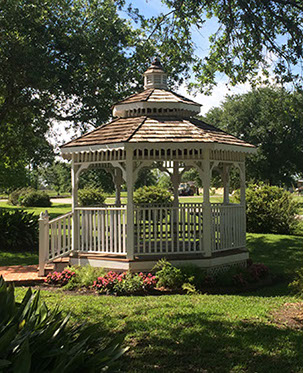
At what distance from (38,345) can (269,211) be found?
16698 millimetres

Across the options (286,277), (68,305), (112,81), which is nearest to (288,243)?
(286,277)

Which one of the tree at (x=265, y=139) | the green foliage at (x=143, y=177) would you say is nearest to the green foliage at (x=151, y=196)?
the green foliage at (x=143, y=177)

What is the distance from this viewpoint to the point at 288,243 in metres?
15.9

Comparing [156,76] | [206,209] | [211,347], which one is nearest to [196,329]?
[211,347]

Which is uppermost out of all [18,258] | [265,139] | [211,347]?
[265,139]

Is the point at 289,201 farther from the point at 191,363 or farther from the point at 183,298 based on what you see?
the point at 191,363

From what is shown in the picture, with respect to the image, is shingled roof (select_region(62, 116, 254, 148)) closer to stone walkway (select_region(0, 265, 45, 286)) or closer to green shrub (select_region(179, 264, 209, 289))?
green shrub (select_region(179, 264, 209, 289))

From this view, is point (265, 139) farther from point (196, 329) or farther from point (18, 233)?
point (196, 329)

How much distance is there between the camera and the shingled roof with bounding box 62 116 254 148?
9.48 m

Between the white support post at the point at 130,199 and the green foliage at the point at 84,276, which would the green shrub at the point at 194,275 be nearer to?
the white support post at the point at 130,199

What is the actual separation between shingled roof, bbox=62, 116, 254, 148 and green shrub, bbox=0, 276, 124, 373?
547cm

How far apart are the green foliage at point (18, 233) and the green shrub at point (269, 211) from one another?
33.6 feet

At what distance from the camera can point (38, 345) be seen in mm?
3848

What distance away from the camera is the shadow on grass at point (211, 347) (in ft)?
15.9
